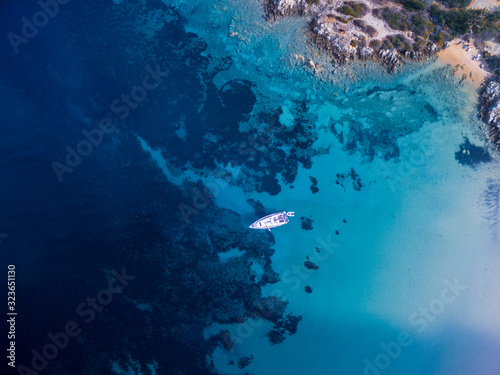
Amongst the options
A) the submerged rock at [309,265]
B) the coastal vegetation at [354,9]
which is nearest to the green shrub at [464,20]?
the coastal vegetation at [354,9]

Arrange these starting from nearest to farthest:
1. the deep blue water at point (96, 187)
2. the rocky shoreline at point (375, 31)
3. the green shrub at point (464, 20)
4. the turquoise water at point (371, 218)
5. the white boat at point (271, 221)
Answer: the deep blue water at point (96, 187) < the white boat at point (271, 221) < the turquoise water at point (371, 218) < the green shrub at point (464, 20) < the rocky shoreline at point (375, 31)

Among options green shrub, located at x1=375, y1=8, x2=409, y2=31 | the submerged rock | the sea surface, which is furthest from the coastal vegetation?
the submerged rock

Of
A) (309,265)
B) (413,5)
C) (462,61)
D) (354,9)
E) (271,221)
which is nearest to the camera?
(271,221)

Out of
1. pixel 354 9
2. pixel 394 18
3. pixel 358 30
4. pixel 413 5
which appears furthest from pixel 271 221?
pixel 413 5

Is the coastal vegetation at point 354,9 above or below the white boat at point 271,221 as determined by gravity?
above

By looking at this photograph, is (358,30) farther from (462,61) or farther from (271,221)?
(271,221)

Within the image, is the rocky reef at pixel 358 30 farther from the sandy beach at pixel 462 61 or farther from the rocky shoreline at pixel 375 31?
the sandy beach at pixel 462 61
